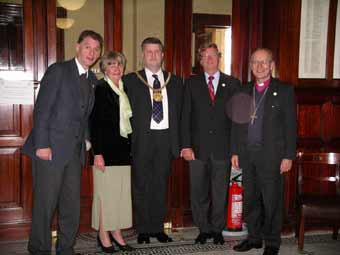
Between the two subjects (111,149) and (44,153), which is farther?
(111,149)

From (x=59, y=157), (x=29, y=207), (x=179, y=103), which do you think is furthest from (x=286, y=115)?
(x=29, y=207)

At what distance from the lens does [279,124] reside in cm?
304

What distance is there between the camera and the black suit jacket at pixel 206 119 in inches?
126

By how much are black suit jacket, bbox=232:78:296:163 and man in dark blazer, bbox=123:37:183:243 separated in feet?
A: 2.30

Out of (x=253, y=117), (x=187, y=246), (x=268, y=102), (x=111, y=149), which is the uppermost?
(x=268, y=102)

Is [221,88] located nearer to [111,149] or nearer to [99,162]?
[111,149]

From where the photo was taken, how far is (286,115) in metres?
3.02

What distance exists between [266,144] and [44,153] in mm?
1597

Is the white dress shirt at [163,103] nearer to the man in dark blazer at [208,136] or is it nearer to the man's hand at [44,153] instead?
the man in dark blazer at [208,136]

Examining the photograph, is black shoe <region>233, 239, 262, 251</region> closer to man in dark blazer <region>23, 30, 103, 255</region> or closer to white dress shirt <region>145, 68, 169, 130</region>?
white dress shirt <region>145, 68, 169, 130</region>

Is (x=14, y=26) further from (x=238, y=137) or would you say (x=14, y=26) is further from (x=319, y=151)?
(x=319, y=151)

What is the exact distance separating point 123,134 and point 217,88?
0.85 m

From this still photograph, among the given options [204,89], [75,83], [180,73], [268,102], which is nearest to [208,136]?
[204,89]

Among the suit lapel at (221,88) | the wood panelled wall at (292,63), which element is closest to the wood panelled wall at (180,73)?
the wood panelled wall at (292,63)
